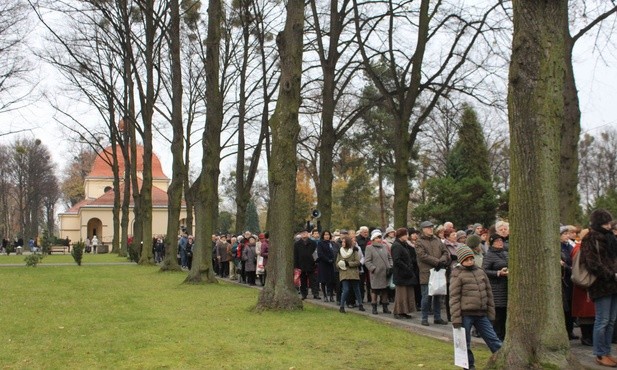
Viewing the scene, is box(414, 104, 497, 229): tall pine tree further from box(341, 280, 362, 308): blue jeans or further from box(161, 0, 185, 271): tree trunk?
box(341, 280, 362, 308): blue jeans

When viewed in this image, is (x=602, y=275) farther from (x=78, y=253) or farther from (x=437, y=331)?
(x=78, y=253)

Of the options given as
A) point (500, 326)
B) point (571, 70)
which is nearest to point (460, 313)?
point (500, 326)

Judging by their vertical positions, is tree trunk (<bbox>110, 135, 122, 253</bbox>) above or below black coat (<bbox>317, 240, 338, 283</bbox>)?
above

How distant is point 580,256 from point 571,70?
818cm

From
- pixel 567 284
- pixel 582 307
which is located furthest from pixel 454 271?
pixel 567 284

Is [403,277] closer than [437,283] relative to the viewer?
No

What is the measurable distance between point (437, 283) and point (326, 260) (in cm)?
487

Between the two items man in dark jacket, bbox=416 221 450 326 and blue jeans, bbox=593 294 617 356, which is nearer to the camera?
blue jeans, bbox=593 294 617 356

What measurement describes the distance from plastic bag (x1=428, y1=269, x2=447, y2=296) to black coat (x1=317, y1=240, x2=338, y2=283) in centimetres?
457

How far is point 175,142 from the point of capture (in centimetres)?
2619

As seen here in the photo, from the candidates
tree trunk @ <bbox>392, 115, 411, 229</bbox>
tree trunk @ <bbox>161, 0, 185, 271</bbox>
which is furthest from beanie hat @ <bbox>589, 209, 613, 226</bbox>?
tree trunk @ <bbox>161, 0, 185, 271</bbox>

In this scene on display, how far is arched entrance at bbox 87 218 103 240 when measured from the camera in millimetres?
80688

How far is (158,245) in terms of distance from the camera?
4253 centimetres

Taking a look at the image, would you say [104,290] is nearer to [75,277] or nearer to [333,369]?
[75,277]
